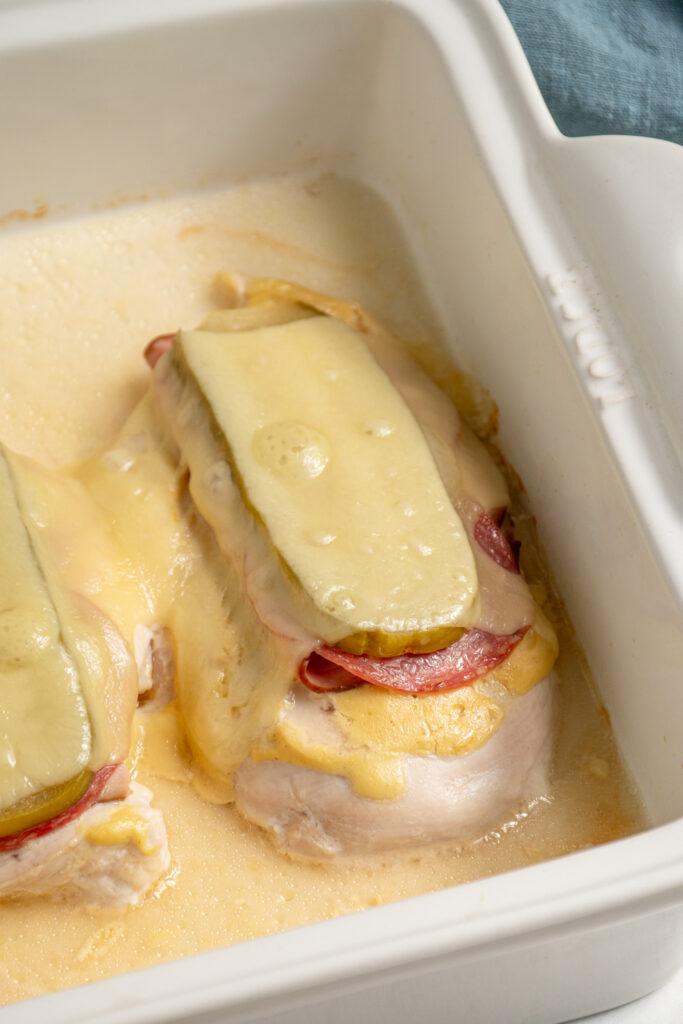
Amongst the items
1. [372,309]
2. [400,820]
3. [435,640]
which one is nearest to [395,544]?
[435,640]

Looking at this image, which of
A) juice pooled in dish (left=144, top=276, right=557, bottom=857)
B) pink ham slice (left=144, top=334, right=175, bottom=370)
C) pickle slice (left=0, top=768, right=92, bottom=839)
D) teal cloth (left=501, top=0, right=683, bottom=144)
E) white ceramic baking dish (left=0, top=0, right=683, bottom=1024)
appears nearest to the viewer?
white ceramic baking dish (left=0, top=0, right=683, bottom=1024)

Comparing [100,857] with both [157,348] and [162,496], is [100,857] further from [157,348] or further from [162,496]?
[157,348]

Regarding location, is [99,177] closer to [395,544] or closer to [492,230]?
[492,230]

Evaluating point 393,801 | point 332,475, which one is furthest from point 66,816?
point 332,475

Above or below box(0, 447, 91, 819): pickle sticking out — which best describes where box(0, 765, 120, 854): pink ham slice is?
below

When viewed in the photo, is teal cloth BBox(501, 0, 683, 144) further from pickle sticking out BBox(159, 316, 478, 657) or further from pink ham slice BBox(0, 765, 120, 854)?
pink ham slice BBox(0, 765, 120, 854)

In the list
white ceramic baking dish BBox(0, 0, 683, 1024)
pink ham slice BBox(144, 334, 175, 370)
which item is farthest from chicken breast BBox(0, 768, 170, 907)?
pink ham slice BBox(144, 334, 175, 370)
